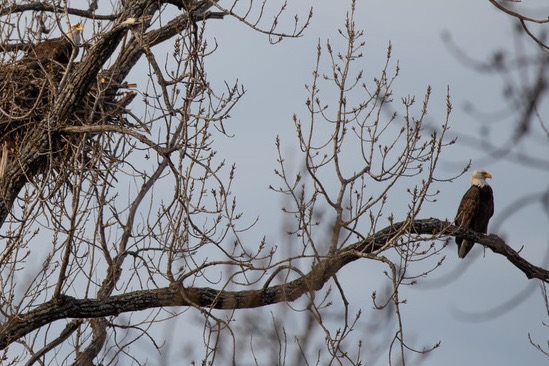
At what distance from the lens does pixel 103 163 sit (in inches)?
287

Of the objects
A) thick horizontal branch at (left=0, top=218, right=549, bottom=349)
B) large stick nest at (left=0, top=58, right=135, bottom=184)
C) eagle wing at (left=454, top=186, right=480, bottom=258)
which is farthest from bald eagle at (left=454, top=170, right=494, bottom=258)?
large stick nest at (left=0, top=58, right=135, bottom=184)

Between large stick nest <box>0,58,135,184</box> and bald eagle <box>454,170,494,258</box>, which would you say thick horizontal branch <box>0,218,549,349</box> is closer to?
large stick nest <box>0,58,135,184</box>

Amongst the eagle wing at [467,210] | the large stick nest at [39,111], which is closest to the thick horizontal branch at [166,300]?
the large stick nest at [39,111]

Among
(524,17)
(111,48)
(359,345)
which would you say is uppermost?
(111,48)

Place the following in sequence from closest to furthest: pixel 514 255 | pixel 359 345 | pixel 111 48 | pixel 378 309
→ 1. pixel 378 309
2. pixel 359 345
3. pixel 111 48
4. pixel 514 255

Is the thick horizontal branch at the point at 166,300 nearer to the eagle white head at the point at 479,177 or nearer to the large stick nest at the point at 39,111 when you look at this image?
the large stick nest at the point at 39,111

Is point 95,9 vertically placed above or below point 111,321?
above

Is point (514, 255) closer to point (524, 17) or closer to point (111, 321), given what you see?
point (111, 321)

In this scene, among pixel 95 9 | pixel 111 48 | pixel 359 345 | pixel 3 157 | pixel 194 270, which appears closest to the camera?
pixel 359 345

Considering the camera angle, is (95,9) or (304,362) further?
(95,9)

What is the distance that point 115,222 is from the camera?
24.7ft

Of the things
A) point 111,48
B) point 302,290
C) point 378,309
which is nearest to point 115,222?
point 111,48

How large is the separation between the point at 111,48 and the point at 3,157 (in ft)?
4.86

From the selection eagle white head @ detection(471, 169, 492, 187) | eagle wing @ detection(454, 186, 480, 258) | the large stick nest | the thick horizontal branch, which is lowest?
the thick horizontal branch
